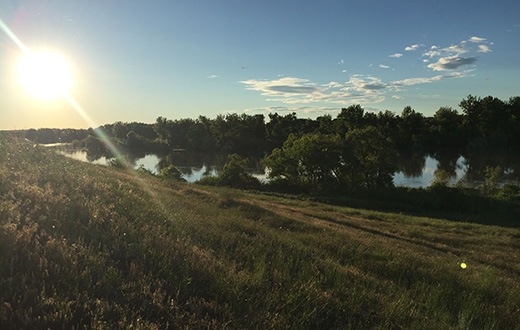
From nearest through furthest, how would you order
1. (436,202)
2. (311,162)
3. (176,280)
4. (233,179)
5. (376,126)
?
(176,280), (436,202), (233,179), (311,162), (376,126)

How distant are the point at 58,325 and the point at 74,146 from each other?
157 m

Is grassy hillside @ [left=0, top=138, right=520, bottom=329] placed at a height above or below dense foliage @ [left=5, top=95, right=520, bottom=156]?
below

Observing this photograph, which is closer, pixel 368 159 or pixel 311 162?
pixel 368 159

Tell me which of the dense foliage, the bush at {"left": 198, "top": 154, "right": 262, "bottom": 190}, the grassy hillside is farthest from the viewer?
the dense foliage

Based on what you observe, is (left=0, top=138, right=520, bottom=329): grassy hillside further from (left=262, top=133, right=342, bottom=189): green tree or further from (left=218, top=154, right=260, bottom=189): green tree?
(left=262, top=133, right=342, bottom=189): green tree

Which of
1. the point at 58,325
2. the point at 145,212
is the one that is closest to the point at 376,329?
the point at 58,325

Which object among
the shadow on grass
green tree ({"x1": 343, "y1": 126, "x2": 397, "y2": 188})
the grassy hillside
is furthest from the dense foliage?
the grassy hillside

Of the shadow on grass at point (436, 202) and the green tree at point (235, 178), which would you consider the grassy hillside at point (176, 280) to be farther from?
the green tree at point (235, 178)

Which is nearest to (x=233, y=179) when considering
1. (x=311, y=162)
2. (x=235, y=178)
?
(x=235, y=178)


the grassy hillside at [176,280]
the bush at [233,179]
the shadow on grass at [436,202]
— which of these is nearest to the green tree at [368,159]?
the shadow on grass at [436,202]

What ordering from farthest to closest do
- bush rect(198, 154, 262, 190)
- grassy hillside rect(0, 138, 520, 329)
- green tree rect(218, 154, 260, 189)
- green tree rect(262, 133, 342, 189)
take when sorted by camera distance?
1. green tree rect(262, 133, 342, 189)
2. green tree rect(218, 154, 260, 189)
3. bush rect(198, 154, 262, 190)
4. grassy hillside rect(0, 138, 520, 329)

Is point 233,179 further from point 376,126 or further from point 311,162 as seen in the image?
point 376,126

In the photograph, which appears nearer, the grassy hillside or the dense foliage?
the grassy hillside

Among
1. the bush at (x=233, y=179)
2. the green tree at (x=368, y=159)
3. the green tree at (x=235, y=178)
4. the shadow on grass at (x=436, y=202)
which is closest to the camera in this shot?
the shadow on grass at (x=436, y=202)
